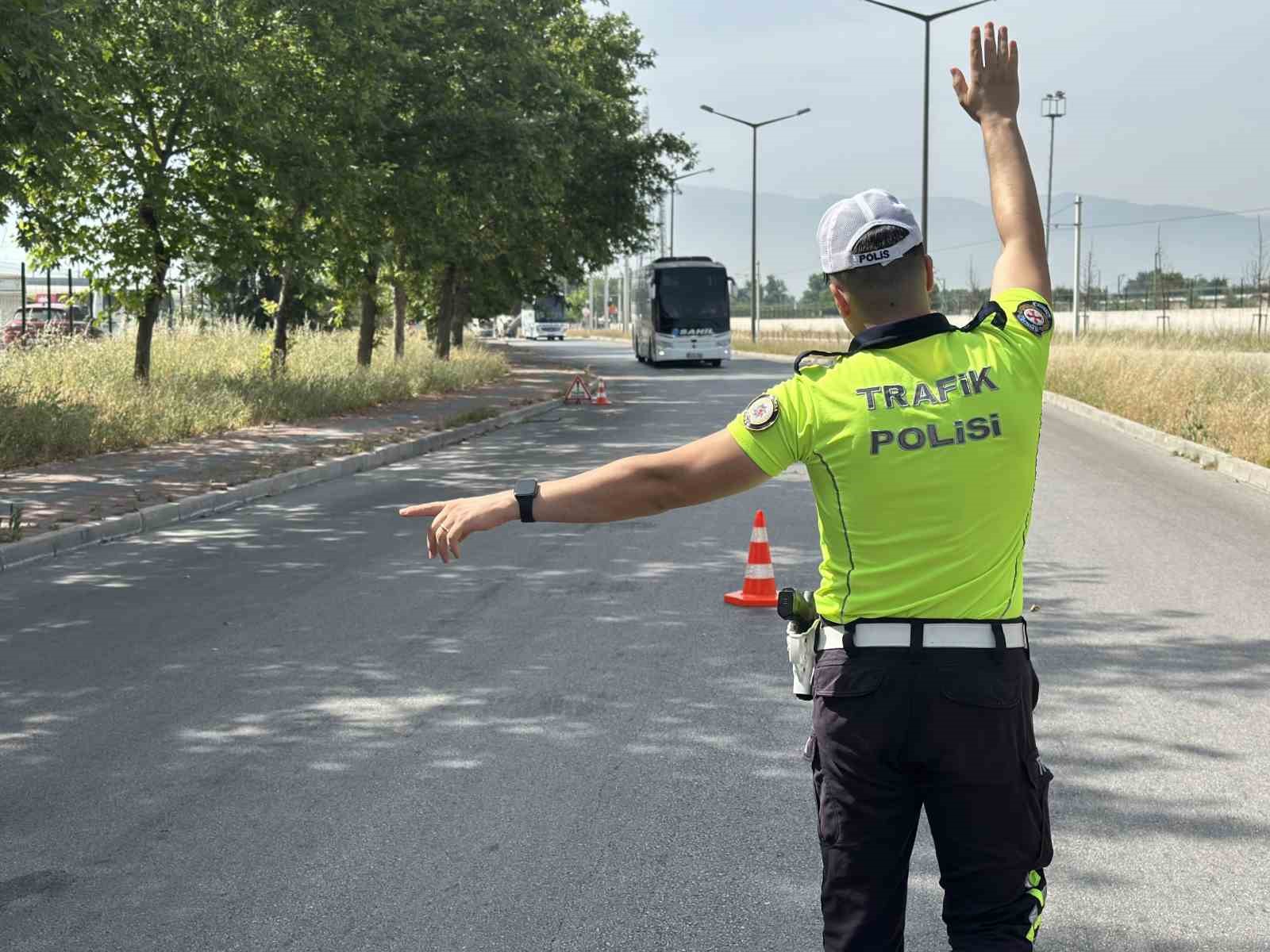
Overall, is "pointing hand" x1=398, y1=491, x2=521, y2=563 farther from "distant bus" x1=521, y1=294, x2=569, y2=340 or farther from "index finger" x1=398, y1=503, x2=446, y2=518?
"distant bus" x1=521, y1=294, x2=569, y2=340

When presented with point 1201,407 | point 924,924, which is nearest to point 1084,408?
point 1201,407

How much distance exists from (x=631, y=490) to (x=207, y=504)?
10.9 m

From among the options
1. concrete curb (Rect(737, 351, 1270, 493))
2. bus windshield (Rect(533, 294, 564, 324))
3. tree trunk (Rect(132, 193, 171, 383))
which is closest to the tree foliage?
tree trunk (Rect(132, 193, 171, 383))

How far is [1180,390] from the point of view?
22625 millimetres

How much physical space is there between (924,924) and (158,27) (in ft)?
59.6

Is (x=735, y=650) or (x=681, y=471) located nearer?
(x=681, y=471)

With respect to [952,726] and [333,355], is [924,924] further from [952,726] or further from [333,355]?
[333,355]

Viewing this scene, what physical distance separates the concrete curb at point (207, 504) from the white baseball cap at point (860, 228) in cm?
863

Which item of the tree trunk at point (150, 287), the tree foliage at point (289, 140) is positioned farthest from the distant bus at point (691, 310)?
the tree trunk at point (150, 287)

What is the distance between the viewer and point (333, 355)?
1278 inches

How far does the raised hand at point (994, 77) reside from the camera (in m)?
3.19

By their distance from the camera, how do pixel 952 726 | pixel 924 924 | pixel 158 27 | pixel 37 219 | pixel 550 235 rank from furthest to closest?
1. pixel 550 235
2. pixel 158 27
3. pixel 37 219
4. pixel 924 924
5. pixel 952 726

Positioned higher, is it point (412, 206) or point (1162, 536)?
point (412, 206)

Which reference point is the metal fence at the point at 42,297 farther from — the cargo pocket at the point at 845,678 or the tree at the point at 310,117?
the cargo pocket at the point at 845,678
